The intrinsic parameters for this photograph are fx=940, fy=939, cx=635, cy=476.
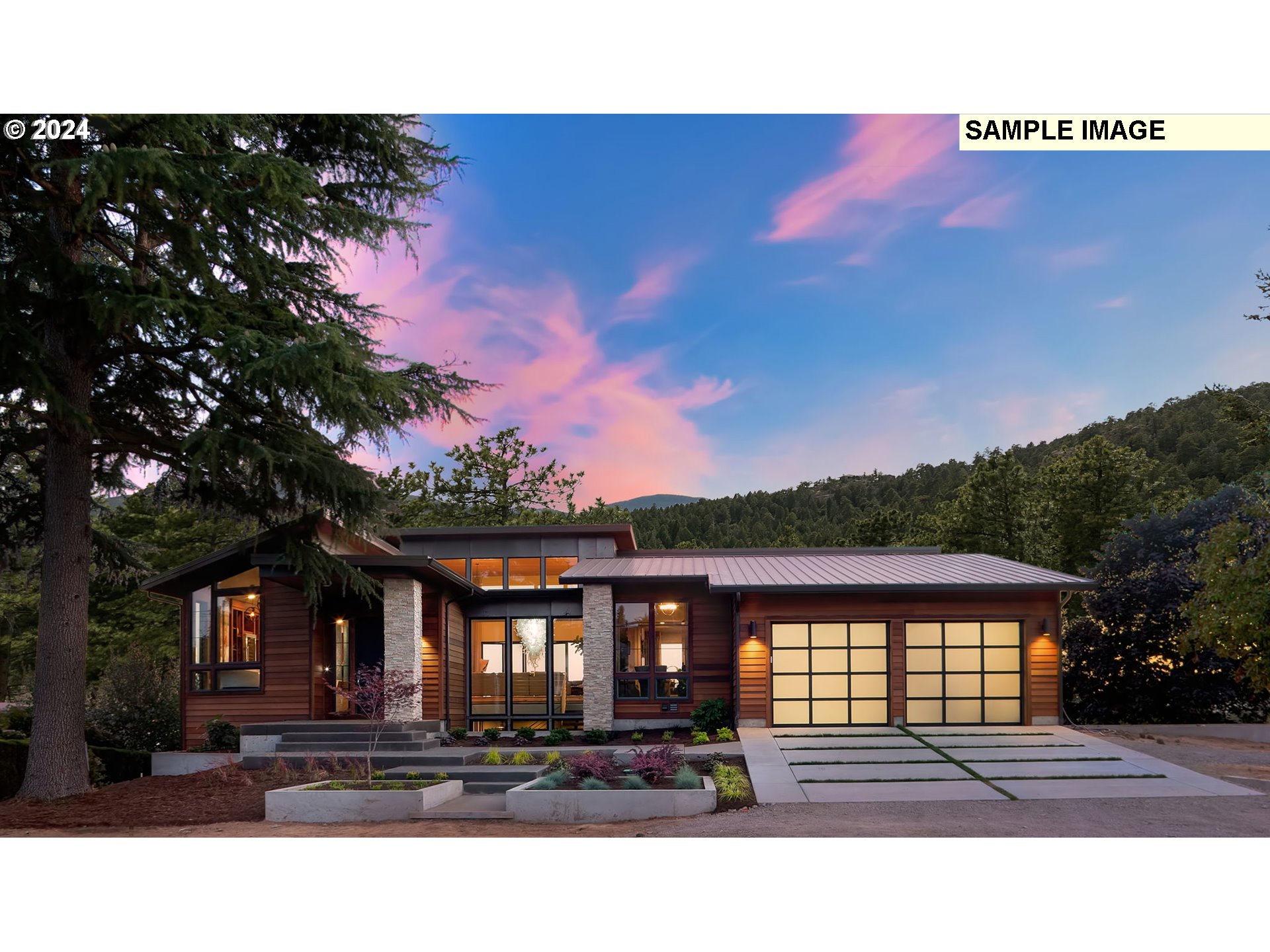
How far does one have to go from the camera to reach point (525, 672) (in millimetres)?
16734

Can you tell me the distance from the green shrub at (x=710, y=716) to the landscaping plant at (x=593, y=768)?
4643 mm

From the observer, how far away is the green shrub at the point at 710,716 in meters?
14.7

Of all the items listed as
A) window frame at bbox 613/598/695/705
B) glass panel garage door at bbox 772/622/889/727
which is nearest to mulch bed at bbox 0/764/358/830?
window frame at bbox 613/598/695/705

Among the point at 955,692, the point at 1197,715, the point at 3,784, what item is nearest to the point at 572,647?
the point at 955,692

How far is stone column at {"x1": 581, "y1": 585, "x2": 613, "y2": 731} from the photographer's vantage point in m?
15.3

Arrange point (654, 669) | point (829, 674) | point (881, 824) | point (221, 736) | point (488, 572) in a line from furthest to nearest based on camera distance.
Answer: point (488, 572)
point (654, 669)
point (829, 674)
point (221, 736)
point (881, 824)

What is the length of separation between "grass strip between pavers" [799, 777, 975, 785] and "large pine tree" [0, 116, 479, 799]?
6.28 meters

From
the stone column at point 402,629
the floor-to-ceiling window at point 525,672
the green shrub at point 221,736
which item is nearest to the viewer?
the green shrub at point 221,736

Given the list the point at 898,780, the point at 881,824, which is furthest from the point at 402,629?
the point at 881,824

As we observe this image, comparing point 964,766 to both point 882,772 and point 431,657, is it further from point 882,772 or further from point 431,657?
point 431,657

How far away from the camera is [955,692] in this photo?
1505 cm

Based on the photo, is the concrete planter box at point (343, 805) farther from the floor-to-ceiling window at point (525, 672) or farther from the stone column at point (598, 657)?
the floor-to-ceiling window at point (525, 672)

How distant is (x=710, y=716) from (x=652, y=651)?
5.25 ft

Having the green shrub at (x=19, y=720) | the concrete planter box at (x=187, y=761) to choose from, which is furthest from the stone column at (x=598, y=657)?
the green shrub at (x=19, y=720)
